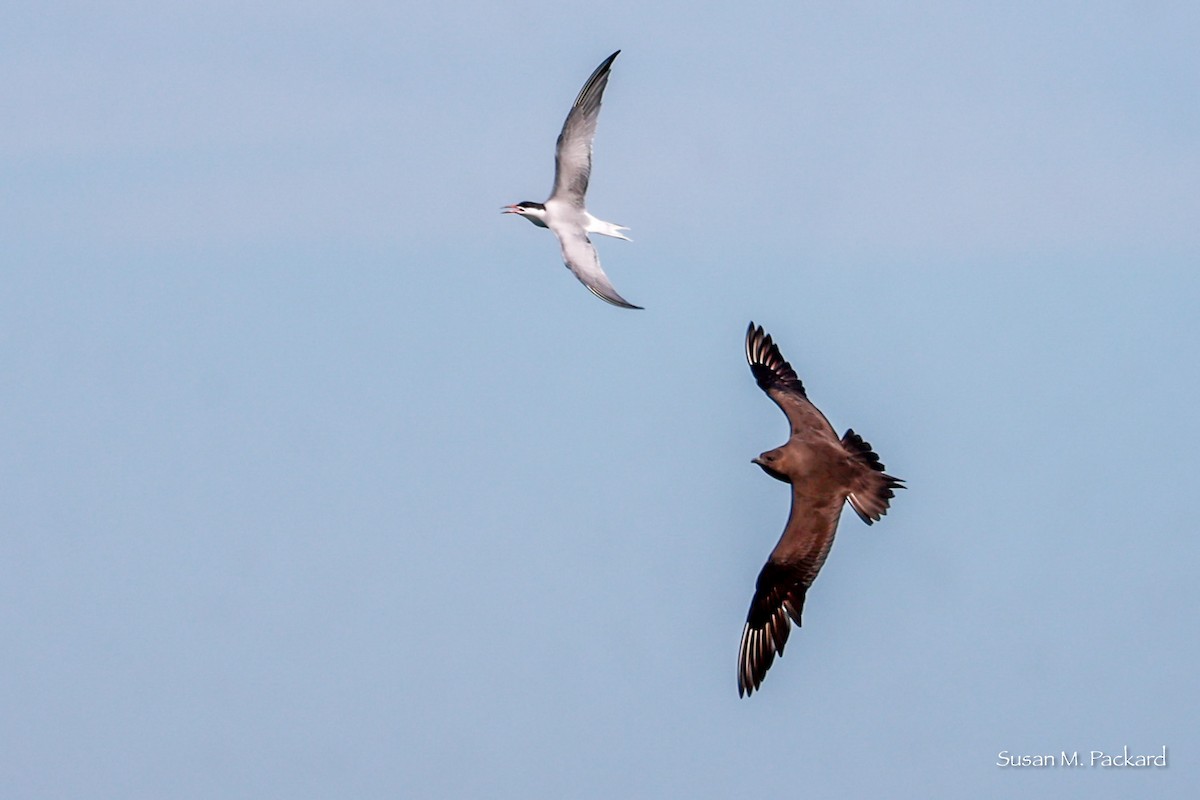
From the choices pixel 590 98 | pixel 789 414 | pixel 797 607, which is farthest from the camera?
pixel 590 98

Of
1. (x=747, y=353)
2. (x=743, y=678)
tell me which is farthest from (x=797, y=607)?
(x=747, y=353)

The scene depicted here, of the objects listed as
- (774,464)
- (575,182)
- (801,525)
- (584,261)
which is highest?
(575,182)

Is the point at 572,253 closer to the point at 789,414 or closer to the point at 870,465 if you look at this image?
the point at 789,414

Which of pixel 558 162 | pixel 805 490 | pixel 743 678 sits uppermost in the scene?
pixel 558 162

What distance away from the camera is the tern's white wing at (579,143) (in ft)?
110

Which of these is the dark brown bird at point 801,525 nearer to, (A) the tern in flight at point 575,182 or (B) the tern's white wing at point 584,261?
(B) the tern's white wing at point 584,261

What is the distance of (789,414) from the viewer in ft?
102

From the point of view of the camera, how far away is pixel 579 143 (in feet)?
111

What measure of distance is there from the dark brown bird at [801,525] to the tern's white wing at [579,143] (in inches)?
289

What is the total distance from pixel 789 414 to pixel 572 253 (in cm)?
483

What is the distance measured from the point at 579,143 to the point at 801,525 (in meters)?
9.09

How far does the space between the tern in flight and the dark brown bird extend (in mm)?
6118

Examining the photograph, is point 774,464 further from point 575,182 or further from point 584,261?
point 575,182

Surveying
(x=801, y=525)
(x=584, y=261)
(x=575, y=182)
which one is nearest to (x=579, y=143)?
(x=575, y=182)
